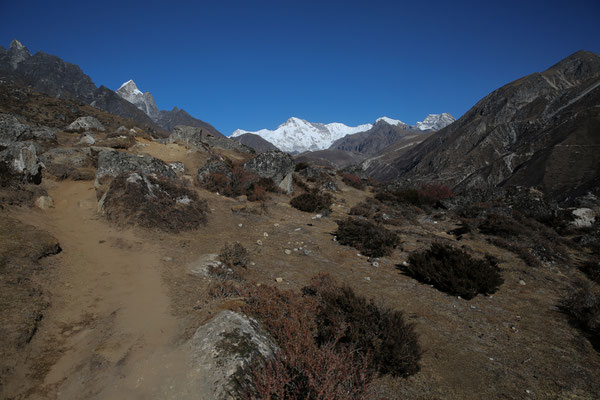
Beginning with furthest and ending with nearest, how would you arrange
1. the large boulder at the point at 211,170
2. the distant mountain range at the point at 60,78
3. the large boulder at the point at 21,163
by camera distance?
the distant mountain range at the point at 60,78 → the large boulder at the point at 211,170 → the large boulder at the point at 21,163

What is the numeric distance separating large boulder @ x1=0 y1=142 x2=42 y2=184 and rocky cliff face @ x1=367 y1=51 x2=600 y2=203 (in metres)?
55.6

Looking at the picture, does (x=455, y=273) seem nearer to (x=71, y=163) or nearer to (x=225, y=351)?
(x=225, y=351)

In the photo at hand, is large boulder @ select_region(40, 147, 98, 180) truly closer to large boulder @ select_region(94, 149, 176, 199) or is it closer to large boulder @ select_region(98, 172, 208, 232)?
large boulder @ select_region(94, 149, 176, 199)

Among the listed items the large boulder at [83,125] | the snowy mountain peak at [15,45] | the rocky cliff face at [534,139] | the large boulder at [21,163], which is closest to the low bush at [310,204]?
the large boulder at [21,163]

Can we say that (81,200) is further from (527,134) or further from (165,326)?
(527,134)

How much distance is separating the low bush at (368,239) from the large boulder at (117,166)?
9594 millimetres

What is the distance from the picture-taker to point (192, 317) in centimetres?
480

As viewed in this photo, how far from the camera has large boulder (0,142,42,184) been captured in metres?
9.20

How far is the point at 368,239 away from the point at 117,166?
11971mm

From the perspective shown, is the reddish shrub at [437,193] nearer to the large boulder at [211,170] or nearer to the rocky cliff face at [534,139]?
the large boulder at [211,170]

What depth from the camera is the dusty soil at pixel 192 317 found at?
12.1 feet

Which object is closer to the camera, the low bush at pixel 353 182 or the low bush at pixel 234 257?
the low bush at pixel 234 257

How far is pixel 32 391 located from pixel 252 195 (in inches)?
517

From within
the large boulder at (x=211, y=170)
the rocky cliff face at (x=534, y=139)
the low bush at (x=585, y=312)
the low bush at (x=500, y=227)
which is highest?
the rocky cliff face at (x=534, y=139)
